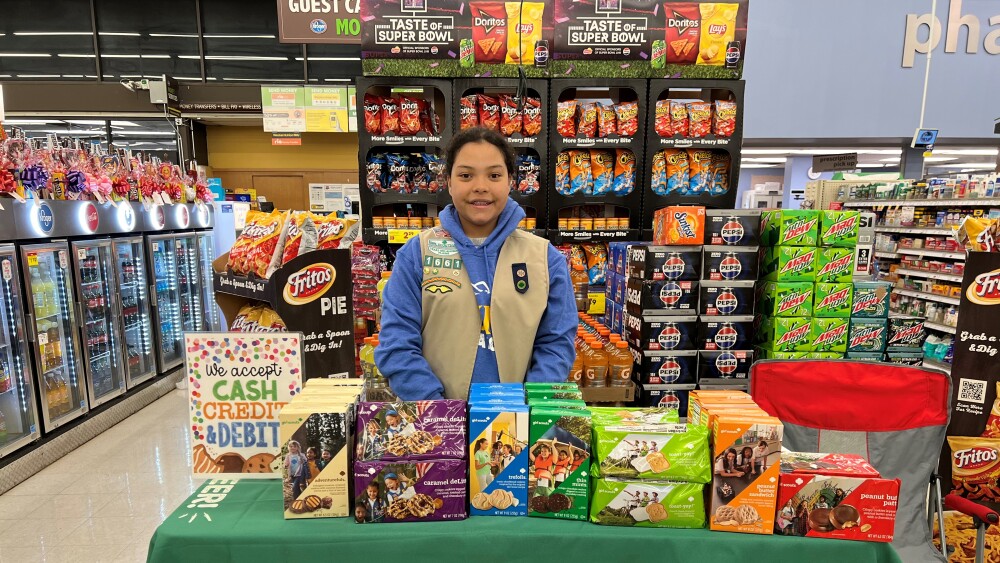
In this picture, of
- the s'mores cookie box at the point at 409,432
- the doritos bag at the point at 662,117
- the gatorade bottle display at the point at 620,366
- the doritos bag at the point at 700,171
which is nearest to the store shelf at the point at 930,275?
the doritos bag at the point at 700,171

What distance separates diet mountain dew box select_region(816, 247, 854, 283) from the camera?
340 centimetres

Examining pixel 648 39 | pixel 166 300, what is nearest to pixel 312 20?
pixel 166 300

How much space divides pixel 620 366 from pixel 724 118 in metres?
2.15

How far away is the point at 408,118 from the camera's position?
3984mm

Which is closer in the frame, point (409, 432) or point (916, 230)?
point (409, 432)

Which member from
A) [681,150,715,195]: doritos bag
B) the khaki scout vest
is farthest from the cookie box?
[681,150,715,195]: doritos bag

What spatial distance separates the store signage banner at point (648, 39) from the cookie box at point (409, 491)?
3507mm

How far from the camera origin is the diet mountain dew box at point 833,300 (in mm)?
3424

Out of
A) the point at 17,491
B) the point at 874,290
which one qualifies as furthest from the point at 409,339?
the point at 17,491

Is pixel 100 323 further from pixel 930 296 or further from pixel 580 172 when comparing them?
pixel 930 296

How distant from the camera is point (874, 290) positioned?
3.43 m

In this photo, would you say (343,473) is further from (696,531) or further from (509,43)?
(509,43)

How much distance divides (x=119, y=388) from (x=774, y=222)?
585cm

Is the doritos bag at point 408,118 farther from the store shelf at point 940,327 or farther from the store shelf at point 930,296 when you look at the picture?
the store shelf at point 940,327
